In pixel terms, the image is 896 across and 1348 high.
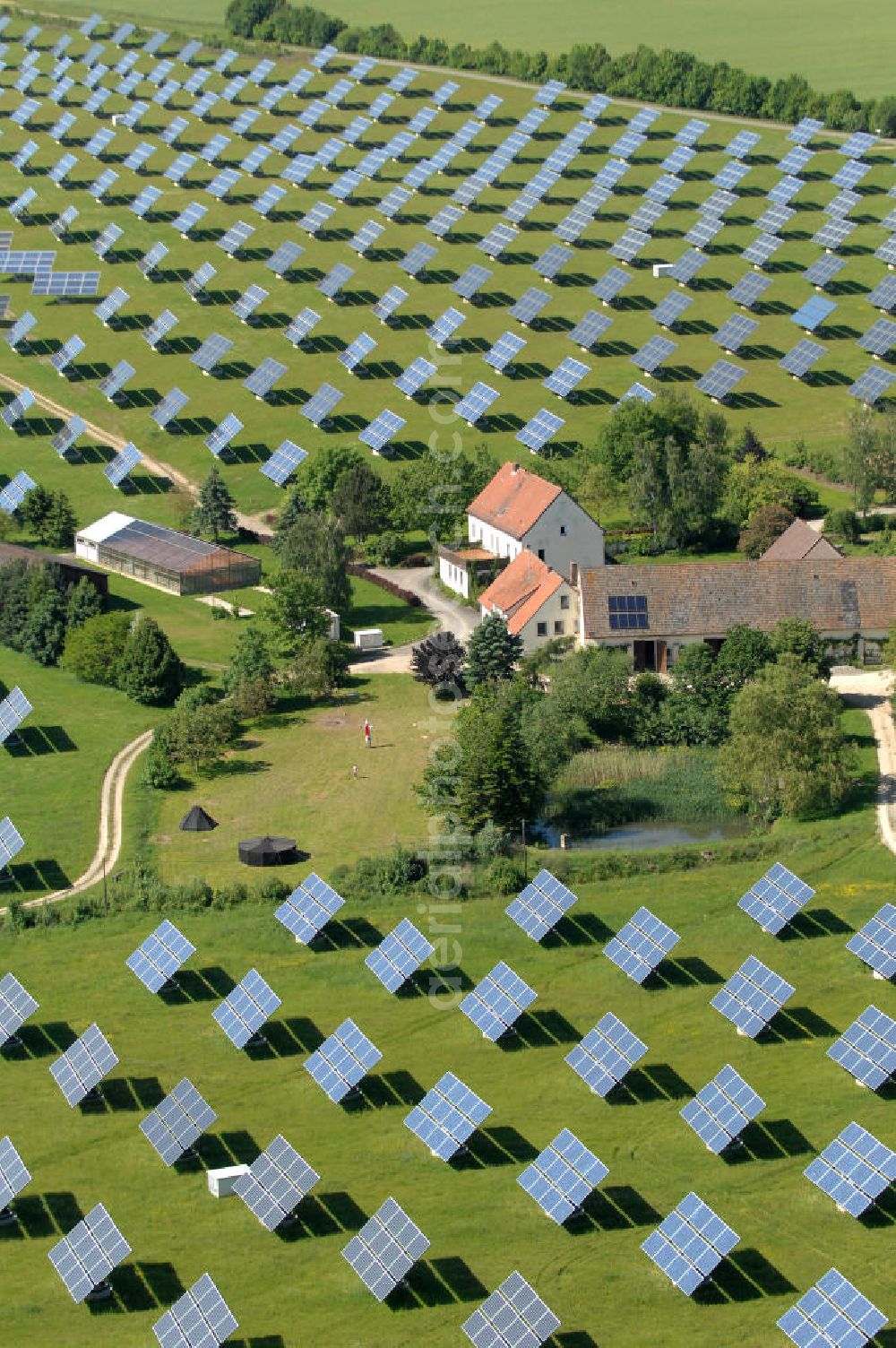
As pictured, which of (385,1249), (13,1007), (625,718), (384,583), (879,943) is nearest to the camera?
(385,1249)

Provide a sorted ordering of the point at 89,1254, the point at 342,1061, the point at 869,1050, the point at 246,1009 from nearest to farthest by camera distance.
Result: 1. the point at 89,1254
2. the point at 869,1050
3. the point at 342,1061
4. the point at 246,1009

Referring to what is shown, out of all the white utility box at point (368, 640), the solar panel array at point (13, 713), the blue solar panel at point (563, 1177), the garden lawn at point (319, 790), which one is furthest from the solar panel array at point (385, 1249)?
the white utility box at point (368, 640)

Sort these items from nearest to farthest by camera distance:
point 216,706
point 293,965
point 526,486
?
1. point 293,965
2. point 216,706
3. point 526,486

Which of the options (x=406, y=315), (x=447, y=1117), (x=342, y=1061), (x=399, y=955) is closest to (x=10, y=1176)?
(x=342, y=1061)

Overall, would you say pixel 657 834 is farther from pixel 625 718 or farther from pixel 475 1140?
pixel 475 1140

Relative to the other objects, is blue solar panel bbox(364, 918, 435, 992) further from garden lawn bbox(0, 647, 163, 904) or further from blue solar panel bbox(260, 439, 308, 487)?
blue solar panel bbox(260, 439, 308, 487)

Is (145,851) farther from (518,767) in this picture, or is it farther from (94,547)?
(94,547)

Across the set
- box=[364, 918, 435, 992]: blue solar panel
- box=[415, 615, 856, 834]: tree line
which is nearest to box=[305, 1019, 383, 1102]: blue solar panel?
box=[364, 918, 435, 992]: blue solar panel

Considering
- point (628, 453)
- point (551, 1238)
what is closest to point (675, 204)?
point (628, 453)
